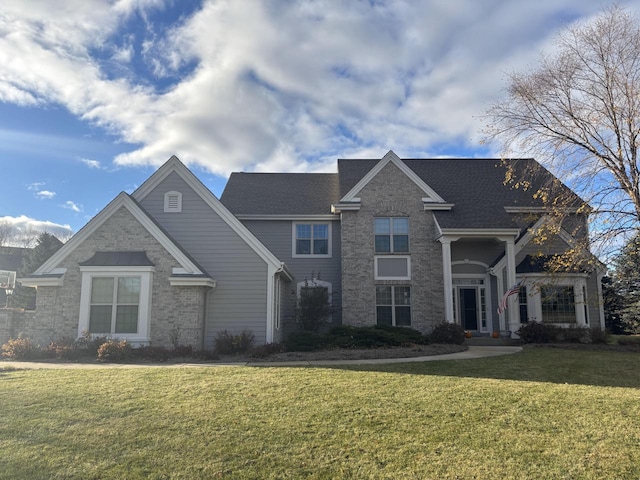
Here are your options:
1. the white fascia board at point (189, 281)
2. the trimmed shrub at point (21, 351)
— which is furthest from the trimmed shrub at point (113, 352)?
the white fascia board at point (189, 281)

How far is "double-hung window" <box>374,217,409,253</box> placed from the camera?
810 inches

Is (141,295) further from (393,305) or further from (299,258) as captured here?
(393,305)

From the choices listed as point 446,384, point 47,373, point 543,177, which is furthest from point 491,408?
point 543,177

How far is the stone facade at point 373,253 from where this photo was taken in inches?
786

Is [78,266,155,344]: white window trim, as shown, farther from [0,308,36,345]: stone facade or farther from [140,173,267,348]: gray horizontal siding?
[0,308,36,345]: stone facade

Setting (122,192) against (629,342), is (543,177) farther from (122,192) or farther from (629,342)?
(122,192)

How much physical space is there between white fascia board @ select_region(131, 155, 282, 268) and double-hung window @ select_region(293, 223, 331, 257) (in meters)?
5.29

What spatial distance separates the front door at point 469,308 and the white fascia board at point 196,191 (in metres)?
9.34

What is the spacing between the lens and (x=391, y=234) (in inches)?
813

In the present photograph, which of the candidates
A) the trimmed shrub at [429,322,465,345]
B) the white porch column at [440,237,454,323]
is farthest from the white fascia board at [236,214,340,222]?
the trimmed shrub at [429,322,465,345]

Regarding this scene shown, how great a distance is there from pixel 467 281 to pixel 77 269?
15.9 metres

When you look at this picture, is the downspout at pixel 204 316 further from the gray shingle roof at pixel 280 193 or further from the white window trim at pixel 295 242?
the gray shingle roof at pixel 280 193

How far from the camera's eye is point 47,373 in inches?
421

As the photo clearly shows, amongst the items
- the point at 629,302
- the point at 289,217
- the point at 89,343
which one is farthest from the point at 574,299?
the point at 89,343
